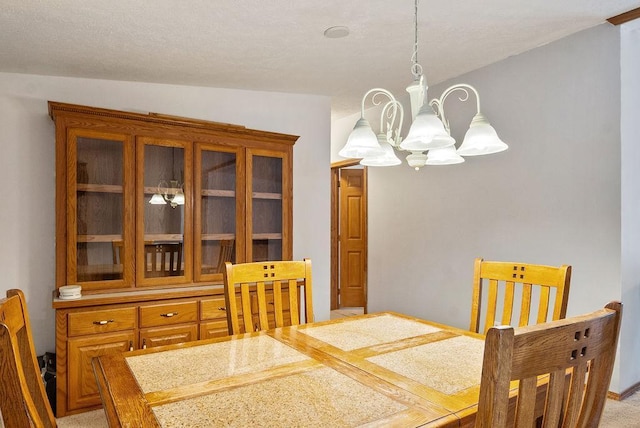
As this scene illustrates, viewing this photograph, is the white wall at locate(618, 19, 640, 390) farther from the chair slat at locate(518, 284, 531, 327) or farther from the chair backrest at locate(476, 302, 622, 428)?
the chair backrest at locate(476, 302, 622, 428)

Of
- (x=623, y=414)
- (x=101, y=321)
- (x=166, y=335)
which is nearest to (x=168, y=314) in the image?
(x=166, y=335)

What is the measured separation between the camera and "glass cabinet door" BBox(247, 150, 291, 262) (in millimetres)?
3365

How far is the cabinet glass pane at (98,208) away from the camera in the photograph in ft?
8.90

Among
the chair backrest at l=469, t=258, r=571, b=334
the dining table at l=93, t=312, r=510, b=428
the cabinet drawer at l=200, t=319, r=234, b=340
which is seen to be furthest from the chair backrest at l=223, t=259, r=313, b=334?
the cabinet drawer at l=200, t=319, r=234, b=340

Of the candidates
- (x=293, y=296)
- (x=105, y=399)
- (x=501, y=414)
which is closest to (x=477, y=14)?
(x=293, y=296)

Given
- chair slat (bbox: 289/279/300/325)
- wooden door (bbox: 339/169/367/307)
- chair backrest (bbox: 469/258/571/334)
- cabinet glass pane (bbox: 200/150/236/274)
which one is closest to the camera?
chair backrest (bbox: 469/258/571/334)

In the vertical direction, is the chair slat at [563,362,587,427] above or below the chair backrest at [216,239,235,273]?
below

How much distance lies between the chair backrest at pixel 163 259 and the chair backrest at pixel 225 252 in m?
0.30

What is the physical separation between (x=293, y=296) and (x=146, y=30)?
6.04ft

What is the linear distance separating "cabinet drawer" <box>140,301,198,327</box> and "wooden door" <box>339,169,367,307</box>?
3199 mm

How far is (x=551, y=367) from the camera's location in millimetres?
784

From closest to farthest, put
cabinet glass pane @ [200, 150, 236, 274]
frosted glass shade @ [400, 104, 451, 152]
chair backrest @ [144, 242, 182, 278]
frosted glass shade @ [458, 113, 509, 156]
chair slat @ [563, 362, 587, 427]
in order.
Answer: chair slat @ [563, 362, 587, 427]
frosted glass shade @ [400, 104, 451, 152]
frosted glass shade @ [458, 113, 509, 156]
chair backrest @ [144, 242, 182, 278]
cabinet glass pane @ [200, 150, 236, 274]

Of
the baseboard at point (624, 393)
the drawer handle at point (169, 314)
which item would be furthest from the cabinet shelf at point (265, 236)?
the baseboard at point (624, 393)

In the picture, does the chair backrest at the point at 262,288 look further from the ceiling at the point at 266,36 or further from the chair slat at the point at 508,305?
the ceiling at the point at 266,36
